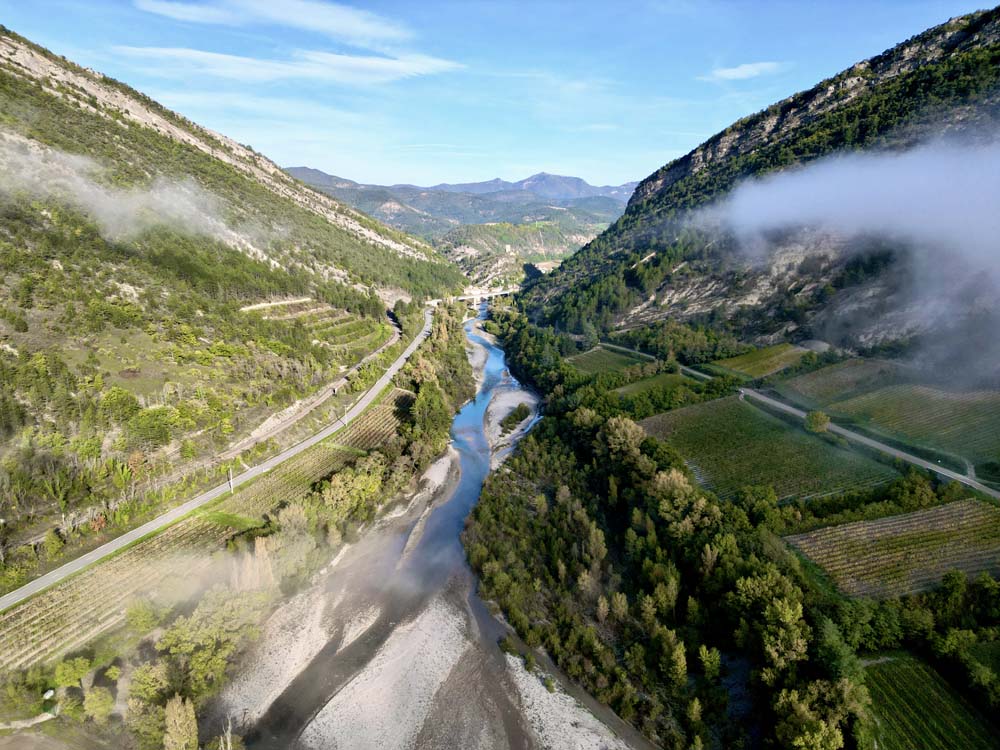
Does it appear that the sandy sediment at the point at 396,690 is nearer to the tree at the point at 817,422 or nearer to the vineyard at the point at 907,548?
the vineyard at the point at 907,548

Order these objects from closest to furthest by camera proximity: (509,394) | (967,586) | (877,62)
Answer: (967,586), (509,394), (877,62)

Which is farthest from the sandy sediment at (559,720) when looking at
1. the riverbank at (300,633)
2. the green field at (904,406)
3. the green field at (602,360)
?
the green field at (602,360)

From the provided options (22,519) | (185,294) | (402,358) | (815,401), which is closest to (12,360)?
(22,519)

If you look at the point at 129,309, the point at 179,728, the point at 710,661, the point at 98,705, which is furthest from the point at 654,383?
the point at 129,309

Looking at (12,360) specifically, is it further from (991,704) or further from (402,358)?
(991,704)

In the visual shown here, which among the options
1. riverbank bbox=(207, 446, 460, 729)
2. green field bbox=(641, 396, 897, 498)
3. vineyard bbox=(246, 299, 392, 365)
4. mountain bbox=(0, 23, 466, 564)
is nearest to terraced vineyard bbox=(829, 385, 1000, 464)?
green field bbox=(641, 396, 897, 498)

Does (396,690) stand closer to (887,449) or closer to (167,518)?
(167,518)
